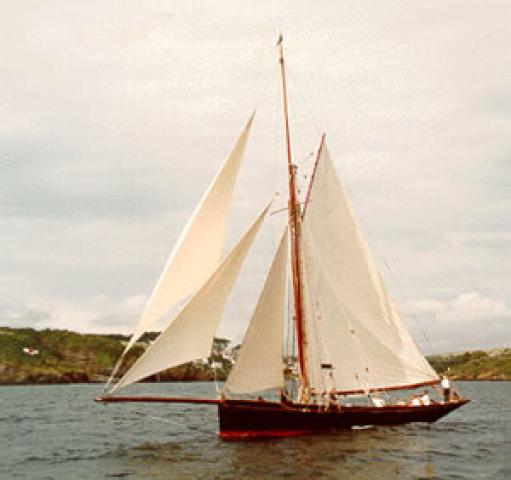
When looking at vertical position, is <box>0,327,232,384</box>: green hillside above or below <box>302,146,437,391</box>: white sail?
above

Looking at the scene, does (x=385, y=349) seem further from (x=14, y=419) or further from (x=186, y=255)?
(x=14, y=419)

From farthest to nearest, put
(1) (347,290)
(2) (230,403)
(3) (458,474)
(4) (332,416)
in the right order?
1. (1) (347,290)
2. (4) (332,416)
3. (2) (230,403)
4. (3) (458,474)

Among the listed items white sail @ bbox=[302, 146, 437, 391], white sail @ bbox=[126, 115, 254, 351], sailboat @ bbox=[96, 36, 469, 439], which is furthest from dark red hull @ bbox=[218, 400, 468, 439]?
white sail @ bbox=[126, 115, 254, 351]

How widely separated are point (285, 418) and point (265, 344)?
4.55m

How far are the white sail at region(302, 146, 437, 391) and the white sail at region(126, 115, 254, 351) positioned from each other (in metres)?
8.65

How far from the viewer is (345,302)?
40.1 m

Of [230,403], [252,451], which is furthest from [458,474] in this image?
[230,403]

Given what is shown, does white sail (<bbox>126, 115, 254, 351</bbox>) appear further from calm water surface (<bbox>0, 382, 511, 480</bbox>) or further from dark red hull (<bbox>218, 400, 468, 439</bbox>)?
dark red hull (<bbox>218, 400, 468, 439</bbox>)

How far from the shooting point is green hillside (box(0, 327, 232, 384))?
16575 cm

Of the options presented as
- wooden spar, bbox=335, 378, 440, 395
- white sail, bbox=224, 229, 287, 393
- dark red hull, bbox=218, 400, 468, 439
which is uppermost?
A: white sail, bbox=224, 229, 287, 393

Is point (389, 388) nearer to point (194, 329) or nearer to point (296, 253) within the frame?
point (296, 253)

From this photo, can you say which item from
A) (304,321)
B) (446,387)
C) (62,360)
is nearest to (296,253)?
(304,321)

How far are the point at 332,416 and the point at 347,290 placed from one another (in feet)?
24.6

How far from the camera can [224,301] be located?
3167 centimetres
